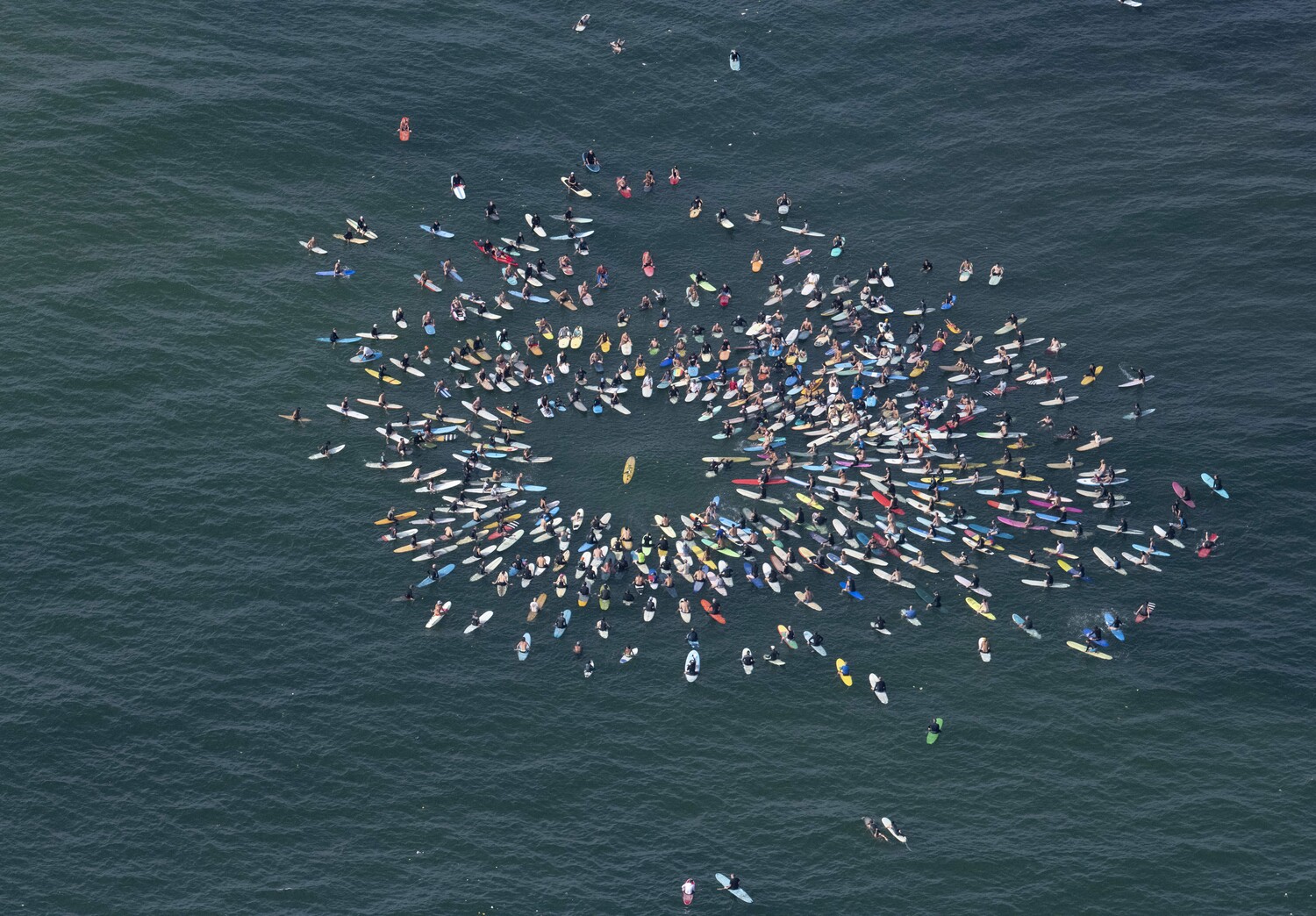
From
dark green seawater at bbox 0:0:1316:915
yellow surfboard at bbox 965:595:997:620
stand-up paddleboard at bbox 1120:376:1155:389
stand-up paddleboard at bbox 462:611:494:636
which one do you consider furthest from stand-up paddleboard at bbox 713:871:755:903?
stand-up paddleboard at bbox 1120:376:1155:389

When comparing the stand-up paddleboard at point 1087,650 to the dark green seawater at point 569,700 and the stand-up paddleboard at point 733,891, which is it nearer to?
the dark green seawater at point 569,700

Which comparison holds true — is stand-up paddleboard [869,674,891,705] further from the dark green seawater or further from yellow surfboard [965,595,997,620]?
yellow surfboard [965,595,997,620]

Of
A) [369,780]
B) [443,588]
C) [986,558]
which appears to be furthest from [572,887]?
[986,558]

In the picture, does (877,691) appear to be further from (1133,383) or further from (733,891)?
(1133,383)

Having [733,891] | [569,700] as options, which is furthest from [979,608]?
[569,700]

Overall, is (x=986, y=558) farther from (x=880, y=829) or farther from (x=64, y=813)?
(x=64, y=813)

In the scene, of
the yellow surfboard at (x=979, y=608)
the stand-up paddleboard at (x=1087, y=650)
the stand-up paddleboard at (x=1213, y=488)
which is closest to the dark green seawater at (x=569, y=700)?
the yellow surfboard at (x=979, y=608)
